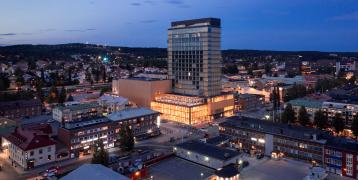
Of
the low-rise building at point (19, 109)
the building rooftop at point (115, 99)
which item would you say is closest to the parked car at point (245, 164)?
the building rooftop at point (115, 99)

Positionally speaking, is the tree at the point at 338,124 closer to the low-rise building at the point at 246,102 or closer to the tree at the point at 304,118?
the tree at the point at 304,118

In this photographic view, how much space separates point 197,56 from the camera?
65.4m

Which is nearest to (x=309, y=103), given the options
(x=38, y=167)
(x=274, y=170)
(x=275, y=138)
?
(x=275, y=138)

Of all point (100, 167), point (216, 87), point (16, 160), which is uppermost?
point (216, 87)

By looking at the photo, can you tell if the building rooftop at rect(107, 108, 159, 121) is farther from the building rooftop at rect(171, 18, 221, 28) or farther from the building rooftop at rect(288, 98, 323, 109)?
the building rooftop at rect(288, 98, 323, 109)

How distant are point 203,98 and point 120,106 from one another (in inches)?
726

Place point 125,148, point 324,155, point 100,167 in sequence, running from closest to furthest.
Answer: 1. point 100,167
2. point 324,155
3. point 125,148

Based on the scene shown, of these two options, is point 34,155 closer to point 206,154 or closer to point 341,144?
point 206,154

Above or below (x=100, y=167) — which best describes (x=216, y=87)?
above

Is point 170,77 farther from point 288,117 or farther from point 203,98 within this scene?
point 288,117

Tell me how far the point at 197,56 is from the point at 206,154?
3380 centimetres

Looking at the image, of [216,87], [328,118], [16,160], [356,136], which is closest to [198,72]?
[216,87]

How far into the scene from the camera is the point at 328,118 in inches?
2174

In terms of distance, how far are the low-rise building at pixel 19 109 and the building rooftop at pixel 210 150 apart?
41.7 meters
